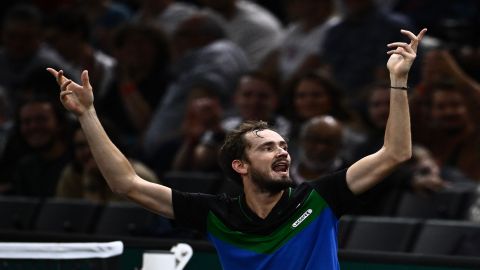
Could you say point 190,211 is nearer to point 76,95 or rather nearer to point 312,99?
point 76,95

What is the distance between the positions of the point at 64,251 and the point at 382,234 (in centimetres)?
272

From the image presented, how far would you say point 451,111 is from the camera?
829 cm

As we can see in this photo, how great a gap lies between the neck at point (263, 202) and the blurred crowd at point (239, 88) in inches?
98.2

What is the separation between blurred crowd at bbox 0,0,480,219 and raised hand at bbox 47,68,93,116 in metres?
2.85

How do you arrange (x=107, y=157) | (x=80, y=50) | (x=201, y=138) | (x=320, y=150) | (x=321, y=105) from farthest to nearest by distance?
1. (x=80, y=50)
2. (x=201, y=138)
3. (x=321, y=105)
4. (x=320, y=150)
5. (x=107, y=157)

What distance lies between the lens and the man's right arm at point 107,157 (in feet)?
18.2

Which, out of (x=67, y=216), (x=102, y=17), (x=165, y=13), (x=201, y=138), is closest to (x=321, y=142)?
(x=201, y=138)

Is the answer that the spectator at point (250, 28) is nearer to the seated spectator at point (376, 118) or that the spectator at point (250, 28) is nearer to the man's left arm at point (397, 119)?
the seated spectator at point (376, 118)

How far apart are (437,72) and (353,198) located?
335 centimetres

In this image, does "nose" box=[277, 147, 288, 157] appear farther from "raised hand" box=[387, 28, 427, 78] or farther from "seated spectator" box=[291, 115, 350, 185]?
"seated spectator" box=[291, 115, 350, 185]

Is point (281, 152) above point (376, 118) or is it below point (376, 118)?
above

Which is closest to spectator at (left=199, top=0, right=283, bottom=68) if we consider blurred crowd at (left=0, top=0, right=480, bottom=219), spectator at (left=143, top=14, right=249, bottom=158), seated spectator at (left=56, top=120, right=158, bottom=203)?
blurred crowd at (left=0, top=0, right=480, bottom=219)

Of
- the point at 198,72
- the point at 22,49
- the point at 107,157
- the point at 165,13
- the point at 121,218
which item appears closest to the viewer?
the point at 107,157

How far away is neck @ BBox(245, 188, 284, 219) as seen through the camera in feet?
18.2
